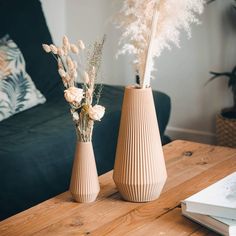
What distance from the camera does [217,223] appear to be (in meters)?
1.06

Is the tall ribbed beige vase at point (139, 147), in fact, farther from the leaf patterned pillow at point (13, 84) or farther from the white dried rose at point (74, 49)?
the leaf patterned pillow at point (13, 84)

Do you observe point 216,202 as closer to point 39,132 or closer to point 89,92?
point 89,92

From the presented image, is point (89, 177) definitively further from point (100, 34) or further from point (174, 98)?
A: point (100, 34)

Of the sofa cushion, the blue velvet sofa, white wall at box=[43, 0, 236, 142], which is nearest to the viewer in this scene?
the blue velvet sofa

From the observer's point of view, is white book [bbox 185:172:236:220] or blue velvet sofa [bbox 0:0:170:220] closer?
white book [bbox 185:172:236:220]

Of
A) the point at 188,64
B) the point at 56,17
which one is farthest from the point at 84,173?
the point at 56,17

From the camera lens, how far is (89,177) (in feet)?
3.99

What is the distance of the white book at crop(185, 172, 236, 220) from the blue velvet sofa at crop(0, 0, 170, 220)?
796 mm

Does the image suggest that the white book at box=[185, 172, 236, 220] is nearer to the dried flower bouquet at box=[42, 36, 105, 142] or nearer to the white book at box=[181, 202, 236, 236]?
the white book at box=[181, 202, 236, 236]

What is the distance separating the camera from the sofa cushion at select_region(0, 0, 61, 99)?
97.8 inches

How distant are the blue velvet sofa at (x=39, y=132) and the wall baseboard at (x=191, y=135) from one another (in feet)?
0.66

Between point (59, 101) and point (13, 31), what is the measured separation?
1.42 feet

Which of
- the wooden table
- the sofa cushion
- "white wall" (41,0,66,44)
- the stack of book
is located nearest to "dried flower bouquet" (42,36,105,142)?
the wooden table

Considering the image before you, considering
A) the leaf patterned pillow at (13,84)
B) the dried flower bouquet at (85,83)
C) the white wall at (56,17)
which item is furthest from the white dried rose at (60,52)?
the white wall at (56,17)
